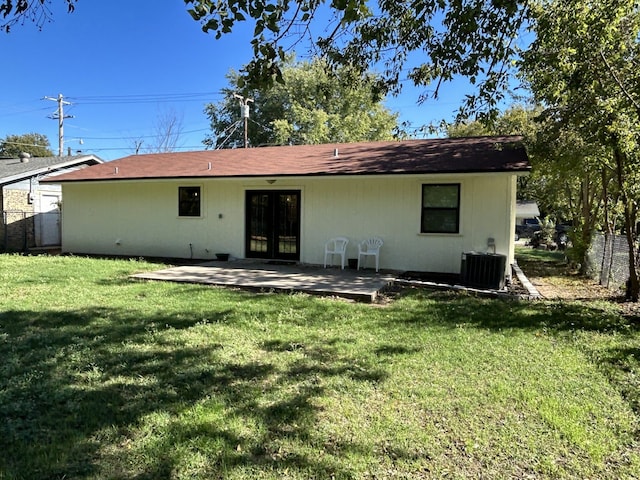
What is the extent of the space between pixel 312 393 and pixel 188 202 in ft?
33.2

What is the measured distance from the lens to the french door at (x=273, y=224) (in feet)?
37.6

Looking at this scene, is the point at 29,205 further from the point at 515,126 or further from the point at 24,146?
the point at 24,146

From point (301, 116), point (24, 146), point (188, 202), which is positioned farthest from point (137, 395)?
point (24, 146)

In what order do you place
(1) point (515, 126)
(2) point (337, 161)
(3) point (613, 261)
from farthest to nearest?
(1) point (515, 126), (2) point (337, 161), (3) point (613, 261)

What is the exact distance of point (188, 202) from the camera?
1262 centimetres

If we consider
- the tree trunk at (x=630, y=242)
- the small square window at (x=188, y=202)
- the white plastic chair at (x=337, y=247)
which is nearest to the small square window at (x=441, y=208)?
the white plastic chair at (x=337, y=247)

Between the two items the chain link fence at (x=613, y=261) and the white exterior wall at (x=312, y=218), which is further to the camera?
the white exterior wall at (x=312, y=218)

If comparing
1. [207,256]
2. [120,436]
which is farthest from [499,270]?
[207,256]

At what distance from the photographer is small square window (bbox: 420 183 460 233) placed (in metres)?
9.88

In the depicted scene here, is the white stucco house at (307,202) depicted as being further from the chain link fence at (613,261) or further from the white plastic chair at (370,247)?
the chain link fence at (613,261)

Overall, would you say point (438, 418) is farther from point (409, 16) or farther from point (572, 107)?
point (572, 107)

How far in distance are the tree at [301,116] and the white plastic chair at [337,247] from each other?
55.6 feet

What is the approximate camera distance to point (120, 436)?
2.87 m

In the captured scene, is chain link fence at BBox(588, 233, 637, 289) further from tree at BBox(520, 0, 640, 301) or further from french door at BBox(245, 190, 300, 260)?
french door at BBox(245, 190, 300, 260)
